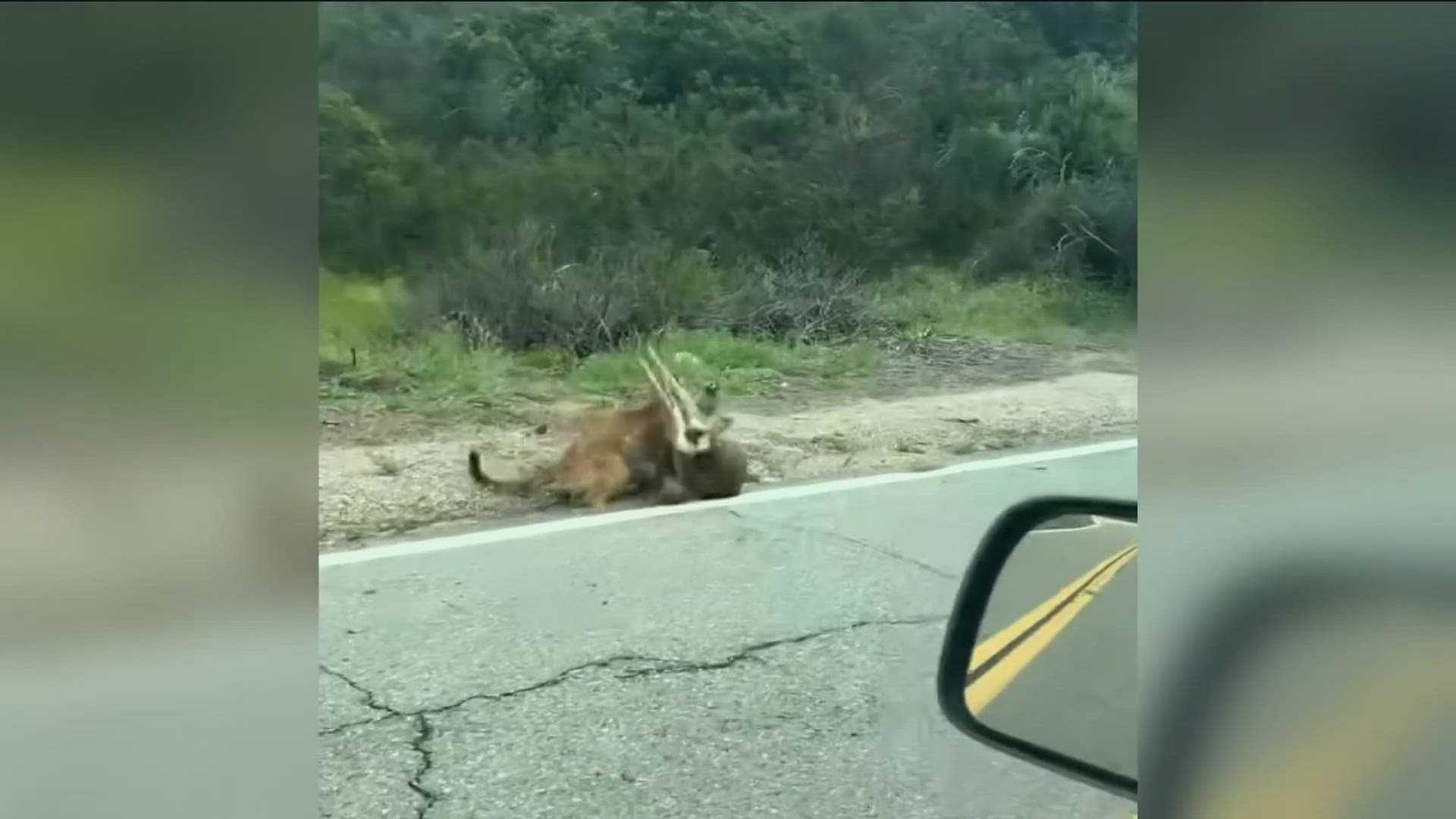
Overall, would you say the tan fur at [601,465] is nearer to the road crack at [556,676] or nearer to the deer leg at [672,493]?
the deer leg at [672,493]

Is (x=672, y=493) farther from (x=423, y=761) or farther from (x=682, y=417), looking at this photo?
(x=423, y=761)

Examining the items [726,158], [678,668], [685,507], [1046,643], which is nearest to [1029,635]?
[1046,643]

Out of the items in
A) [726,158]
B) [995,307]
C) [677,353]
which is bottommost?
[677,353]

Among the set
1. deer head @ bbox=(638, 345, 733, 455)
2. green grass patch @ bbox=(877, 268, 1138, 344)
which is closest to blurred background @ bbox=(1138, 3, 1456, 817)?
green grass patch @ bbox=(877, 268, 1138, 344)

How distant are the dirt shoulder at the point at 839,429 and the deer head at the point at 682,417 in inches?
1.7

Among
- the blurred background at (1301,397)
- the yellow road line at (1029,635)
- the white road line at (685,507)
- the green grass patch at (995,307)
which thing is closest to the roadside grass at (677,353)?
the green grass patch at (995,307)

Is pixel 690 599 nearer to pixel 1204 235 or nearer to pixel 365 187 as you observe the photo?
pixel 365 187

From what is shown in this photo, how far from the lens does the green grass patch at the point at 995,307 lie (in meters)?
1.53

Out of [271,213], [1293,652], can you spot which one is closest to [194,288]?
[271,213]

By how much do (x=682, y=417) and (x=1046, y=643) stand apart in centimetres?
97

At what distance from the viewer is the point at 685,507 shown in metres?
1.73

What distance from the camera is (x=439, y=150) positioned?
182cm

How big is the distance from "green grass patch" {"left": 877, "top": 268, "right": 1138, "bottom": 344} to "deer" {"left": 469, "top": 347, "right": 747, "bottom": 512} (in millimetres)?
366

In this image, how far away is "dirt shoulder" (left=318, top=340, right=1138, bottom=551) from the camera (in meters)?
1.47
